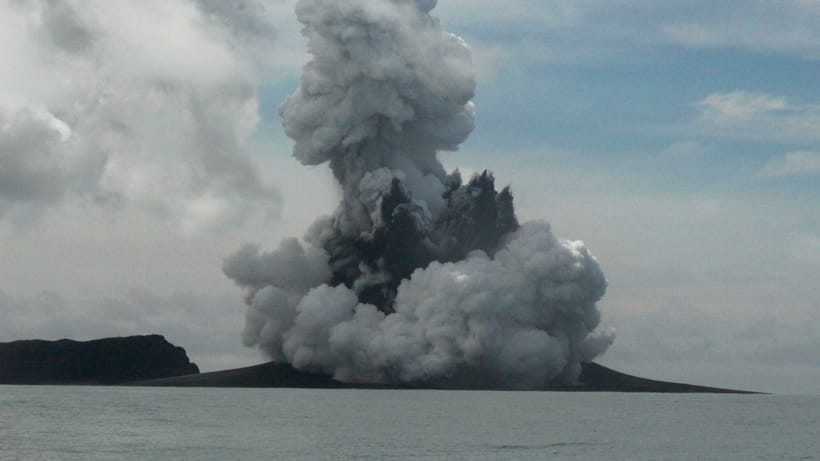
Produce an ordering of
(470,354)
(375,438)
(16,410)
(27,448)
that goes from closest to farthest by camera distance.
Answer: (27,448) < (375,438) < (16,410) < (470,354)

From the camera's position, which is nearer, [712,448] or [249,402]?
[712,448]

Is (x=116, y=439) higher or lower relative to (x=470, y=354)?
lower

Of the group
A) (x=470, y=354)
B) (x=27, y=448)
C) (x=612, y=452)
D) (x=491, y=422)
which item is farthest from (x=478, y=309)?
(x=27, y=448)

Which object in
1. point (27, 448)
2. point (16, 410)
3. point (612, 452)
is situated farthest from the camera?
point (16, 410)

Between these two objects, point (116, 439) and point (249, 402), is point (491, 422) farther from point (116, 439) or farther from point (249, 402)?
point (249, 402)

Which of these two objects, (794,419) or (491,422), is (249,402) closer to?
(491,422)

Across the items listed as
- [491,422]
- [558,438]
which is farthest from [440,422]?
[558,438]
